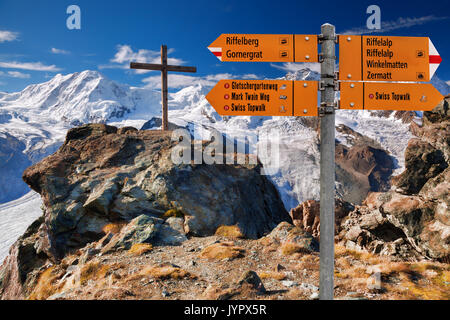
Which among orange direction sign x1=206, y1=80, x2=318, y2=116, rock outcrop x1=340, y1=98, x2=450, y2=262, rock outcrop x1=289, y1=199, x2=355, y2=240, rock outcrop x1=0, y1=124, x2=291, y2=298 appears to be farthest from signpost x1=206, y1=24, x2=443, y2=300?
rock outcrop x1=289, y1=199, x2=355, y2=240

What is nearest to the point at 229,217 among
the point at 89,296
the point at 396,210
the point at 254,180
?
the point at 254,180

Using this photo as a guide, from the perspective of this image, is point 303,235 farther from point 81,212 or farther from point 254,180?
point 81,212

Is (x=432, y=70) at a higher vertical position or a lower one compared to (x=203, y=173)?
higher

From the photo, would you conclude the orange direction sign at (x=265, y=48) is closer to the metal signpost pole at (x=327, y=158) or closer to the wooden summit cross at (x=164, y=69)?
the metal signpost pole at (x=327, y=158)

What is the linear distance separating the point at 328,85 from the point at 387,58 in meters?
1.12

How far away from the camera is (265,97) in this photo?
13.3ft

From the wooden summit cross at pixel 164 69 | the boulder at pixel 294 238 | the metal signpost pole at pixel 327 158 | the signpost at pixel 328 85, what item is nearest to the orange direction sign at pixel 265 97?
the signpost at pixel 328 85

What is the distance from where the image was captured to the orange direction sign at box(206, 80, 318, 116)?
3.94m

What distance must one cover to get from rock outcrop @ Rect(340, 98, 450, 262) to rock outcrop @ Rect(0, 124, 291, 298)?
17.8 ft

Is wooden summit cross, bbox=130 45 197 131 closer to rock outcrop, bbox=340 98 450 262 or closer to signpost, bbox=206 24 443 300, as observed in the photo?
signpost, bbox=206 24 443 300

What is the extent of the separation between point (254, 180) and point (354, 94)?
10000 mm

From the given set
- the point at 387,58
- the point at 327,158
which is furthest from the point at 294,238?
the point at 387,58

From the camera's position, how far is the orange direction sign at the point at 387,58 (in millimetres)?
3941

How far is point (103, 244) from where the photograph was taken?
939cm
